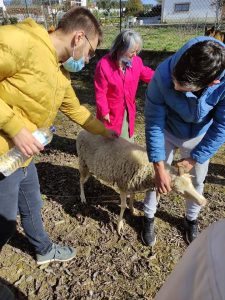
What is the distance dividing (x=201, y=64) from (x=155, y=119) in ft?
2.20

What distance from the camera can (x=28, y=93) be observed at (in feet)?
6.33

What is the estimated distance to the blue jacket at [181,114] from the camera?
2307 millimetres

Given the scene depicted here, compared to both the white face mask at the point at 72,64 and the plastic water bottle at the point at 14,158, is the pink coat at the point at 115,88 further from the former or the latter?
the plastic water bottle at the point at 14,158

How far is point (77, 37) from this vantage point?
203 cm

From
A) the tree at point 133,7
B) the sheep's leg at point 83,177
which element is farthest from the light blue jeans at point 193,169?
the tree at point 133,7

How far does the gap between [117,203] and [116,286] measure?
1211mm

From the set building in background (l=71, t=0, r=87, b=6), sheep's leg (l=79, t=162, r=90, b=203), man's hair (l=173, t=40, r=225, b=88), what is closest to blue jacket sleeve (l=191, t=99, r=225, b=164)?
man's hair (l=173, t=40, r=225, b=88)

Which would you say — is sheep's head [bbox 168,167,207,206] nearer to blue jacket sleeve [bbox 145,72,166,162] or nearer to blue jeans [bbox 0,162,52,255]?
blue jacket sleeve [bbox 145,72,166,162]

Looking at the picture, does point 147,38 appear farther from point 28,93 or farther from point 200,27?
point 28,93

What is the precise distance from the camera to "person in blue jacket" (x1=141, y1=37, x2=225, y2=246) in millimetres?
1963

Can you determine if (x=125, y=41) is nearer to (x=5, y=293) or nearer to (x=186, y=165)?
(x=186, y=165)

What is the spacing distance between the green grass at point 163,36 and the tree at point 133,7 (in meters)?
0.70

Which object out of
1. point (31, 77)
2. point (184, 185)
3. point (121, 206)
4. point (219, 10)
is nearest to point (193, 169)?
point (184, 185)

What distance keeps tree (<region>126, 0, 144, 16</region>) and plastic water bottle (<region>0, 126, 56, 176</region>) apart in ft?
31.3
